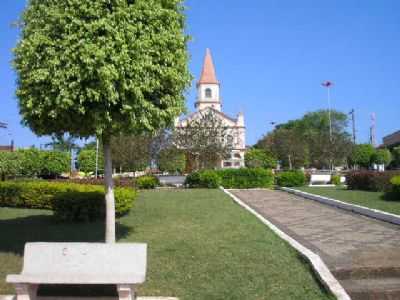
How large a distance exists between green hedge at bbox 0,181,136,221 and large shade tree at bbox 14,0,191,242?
463 centimetres

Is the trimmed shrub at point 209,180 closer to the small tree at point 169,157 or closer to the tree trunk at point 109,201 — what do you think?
the small tree at point 169,157

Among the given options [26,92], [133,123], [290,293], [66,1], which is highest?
[66,1]

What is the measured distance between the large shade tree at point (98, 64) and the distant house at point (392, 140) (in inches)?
2463

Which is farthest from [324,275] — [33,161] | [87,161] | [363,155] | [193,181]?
[363,155]

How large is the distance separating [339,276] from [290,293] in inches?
37.4

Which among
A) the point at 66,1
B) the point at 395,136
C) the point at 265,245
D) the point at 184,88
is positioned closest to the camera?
the point at 66,1

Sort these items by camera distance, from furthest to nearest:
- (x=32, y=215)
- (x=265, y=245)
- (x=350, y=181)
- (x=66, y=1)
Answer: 1. (x=350, y=181)
2. (x=32, y=215)
3. (x=265, y=245)
4. (x=66, y=1)

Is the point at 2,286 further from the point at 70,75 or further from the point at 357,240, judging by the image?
the point at 357,240

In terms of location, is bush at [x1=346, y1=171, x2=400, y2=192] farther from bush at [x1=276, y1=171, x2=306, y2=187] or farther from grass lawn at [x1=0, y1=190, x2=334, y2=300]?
grass lawn at [x1=0, y1=190, x2=334, y2=300]

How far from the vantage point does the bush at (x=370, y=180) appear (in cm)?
1895

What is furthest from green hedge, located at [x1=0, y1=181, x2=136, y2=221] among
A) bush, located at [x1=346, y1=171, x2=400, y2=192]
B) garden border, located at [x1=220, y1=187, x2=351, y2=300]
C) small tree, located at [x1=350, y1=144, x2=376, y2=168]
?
small tree, located at [x1=350, y1=144, x2=376, y2=168]

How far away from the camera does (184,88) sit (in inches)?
269

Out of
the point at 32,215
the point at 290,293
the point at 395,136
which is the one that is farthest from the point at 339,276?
the point at 395,136

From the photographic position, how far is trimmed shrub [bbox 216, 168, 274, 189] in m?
26.3
